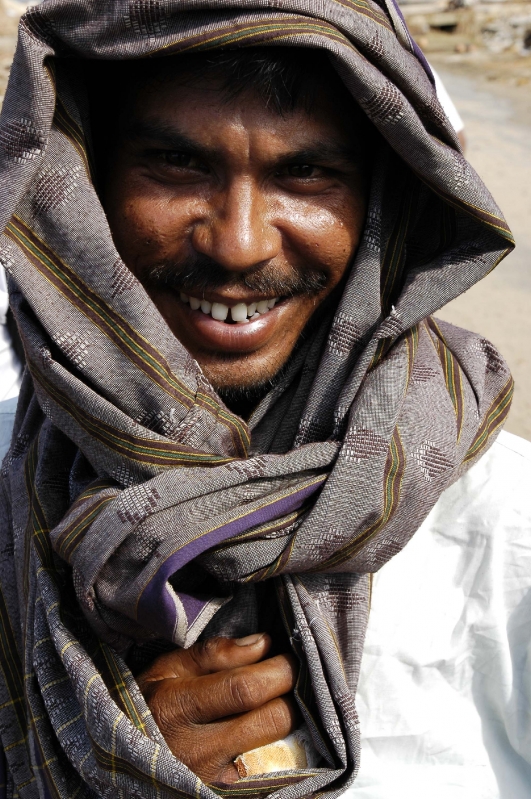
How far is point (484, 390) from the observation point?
1.82 m

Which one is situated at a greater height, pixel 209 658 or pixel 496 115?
pixel 209 658

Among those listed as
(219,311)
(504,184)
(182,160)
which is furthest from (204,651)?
(504,184)

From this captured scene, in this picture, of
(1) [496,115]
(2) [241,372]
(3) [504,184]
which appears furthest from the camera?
(1) [496,115]

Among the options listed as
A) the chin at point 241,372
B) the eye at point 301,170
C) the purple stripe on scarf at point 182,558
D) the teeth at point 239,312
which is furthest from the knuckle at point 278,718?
the eye at point 301,170

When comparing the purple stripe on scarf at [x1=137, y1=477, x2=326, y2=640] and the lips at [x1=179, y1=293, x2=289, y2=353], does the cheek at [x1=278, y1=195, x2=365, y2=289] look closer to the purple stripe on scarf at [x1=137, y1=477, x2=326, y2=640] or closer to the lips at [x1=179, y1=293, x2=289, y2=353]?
the lips at [x1=179, y1=293, x2=289, y2=353]

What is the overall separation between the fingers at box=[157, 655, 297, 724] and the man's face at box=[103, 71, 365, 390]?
0.61 meters

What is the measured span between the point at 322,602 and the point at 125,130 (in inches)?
→ 39.9

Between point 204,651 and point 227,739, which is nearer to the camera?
point 227,739

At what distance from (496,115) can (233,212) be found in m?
11.5

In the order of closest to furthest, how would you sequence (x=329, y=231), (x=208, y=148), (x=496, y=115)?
1. (x=208, y=148)
2. (x=329, y=231)
3. (x=496, y=115)

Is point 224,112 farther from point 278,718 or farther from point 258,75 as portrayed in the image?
point 278,718

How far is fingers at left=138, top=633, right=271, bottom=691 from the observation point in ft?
5.32

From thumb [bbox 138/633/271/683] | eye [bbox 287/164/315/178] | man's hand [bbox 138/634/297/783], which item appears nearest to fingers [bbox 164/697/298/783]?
man's hand [bbox 138/634/297/783]

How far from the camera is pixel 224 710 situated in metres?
1.54
